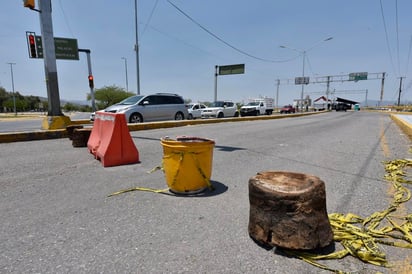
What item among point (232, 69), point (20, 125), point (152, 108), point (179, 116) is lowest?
point (20, 125)

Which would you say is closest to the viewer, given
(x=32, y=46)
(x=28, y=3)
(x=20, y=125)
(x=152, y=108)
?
(x=28, y=3)

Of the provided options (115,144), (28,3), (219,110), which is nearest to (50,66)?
(28,3)

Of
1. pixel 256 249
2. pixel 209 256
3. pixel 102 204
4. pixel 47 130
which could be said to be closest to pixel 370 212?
pixel 256 249

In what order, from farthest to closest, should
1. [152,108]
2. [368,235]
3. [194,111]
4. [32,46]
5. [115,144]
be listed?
[194,111] < [152,108] < [32,46] < [115,144] < [368,235]

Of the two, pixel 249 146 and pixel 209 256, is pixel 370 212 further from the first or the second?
pixel 249 146

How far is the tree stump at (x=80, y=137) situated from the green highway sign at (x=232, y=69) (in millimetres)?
35241

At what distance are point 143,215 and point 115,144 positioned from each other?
260cm

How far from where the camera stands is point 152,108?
13344mm

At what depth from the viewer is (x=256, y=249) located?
2332 millimetres

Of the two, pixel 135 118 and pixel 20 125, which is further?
pixel 20 125

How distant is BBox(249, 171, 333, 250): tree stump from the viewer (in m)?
2.22

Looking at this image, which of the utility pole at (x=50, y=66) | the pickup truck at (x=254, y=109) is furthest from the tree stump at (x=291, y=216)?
the pickup truck at (x=254, y=109)

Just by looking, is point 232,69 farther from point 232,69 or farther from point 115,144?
point 115,144

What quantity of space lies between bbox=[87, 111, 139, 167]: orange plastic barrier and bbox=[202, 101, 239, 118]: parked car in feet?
56.5
